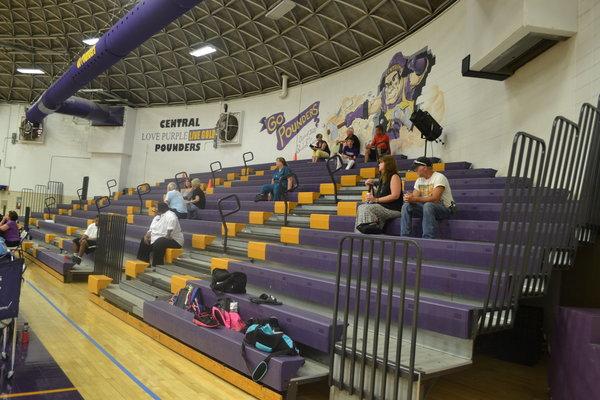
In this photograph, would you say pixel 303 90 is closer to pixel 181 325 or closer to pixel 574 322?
pixel 181 325

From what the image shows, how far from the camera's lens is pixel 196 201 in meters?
9.05

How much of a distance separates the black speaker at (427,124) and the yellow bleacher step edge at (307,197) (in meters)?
2.08

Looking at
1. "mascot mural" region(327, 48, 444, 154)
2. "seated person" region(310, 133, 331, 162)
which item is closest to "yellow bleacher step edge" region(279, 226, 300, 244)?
"mascot mural" region(327, 48, 444, 154)

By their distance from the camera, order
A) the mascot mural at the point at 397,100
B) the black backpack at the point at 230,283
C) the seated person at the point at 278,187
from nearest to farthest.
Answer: the black backpack at the point at 230,283 < the seated person at the point at 278,187 < the mascot mural at the point at 397,100

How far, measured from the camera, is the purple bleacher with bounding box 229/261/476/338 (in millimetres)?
2752

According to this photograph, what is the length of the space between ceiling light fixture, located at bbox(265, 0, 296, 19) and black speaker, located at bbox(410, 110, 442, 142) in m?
4.04

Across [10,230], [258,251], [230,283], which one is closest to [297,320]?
[230,283]

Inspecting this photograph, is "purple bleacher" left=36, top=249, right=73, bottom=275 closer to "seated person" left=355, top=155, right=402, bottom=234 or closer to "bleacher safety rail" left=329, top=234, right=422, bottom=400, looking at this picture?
"seated person" left=355, top=155, right=402, bottom=234

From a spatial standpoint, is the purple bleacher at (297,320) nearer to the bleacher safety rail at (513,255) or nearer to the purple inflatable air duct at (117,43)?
the bleacher safety rail at (513,255)

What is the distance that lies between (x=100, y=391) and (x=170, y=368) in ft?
2.19

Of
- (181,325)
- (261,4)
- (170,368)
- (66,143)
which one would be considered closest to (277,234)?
(181,325)

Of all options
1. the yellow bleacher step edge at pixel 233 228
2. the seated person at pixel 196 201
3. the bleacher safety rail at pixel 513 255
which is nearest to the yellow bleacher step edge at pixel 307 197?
the yellow bleacher step edge at pixel 233 228

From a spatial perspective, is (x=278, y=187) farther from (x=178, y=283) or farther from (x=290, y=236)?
(x=178, y=283)

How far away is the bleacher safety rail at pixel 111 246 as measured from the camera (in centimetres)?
668
